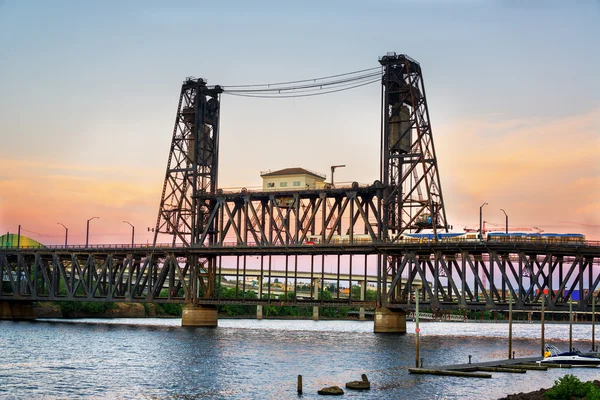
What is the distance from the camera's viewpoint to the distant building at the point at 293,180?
131 meters

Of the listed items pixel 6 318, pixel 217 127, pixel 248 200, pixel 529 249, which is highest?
pixel 217 127

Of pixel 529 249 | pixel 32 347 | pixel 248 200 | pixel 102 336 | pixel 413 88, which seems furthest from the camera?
pixel 248 200

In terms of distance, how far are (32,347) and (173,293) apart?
47088mm

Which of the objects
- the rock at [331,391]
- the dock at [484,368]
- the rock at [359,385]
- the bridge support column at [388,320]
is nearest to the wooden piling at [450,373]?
the dock at [484,368]

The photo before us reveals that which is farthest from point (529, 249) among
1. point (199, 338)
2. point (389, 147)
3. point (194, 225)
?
point (194, 225)

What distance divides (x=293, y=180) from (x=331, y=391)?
254 feet

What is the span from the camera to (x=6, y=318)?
15762cm

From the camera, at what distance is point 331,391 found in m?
55.6

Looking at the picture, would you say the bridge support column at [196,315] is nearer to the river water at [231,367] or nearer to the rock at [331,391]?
the river water at [231,367]

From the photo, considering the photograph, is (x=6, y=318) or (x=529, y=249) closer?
(x=529, y=249)

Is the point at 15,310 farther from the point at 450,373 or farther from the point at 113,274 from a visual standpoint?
the point at 450,373

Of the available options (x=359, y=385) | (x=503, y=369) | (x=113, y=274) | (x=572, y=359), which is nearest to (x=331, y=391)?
(x=359, y=385)

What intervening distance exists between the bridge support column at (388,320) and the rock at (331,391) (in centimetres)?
6378

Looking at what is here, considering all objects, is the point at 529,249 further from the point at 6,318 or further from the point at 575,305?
the point at 6,318
